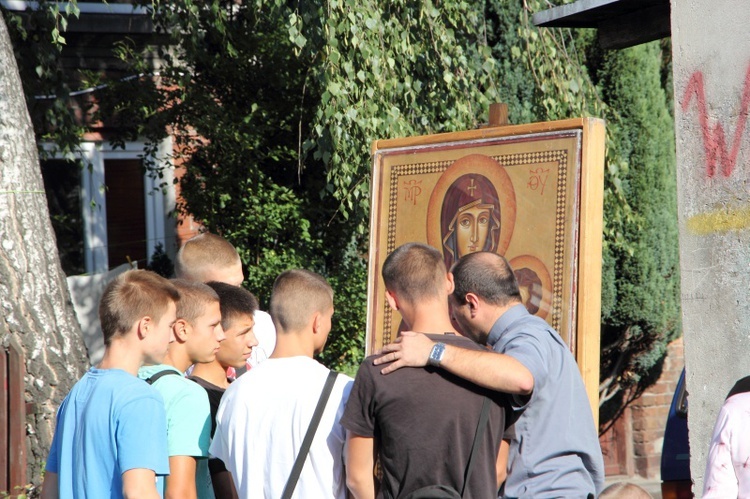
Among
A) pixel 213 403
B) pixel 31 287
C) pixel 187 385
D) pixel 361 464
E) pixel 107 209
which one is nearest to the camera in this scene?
pixel 361 464

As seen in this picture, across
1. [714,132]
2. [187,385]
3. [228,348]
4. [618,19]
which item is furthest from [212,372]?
[618,19]

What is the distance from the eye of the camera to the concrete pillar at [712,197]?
346 cm

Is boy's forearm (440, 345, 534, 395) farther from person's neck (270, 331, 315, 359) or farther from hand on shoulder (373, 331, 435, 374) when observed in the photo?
person's neck (270, 331, 315, 359)

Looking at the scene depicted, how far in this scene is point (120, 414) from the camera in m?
2.86

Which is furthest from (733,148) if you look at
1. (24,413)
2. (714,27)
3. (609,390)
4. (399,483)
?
(609,390)

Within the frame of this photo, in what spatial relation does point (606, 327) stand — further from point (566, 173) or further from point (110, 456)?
point (110, 456)

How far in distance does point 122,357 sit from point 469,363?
1.08 m

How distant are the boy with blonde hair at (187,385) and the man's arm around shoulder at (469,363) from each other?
2.38ft

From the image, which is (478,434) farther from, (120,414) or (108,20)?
(108,20)

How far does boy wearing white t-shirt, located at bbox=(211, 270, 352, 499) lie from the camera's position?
119 inches

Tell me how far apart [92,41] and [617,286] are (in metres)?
5.42

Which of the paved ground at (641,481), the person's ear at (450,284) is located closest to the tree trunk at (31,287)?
the person's ear at (450,284)

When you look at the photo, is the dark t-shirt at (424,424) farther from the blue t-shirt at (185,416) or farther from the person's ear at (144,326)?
the person's ear at (144,326)

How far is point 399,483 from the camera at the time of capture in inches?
113
